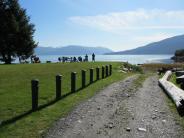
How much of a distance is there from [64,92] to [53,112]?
6.14 metres

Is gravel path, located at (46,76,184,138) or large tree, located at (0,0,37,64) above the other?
large tree, located at (0,0,37,64)

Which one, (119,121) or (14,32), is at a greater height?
(14,32)

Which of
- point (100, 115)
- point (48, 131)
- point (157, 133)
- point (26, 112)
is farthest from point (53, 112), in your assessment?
point (157, 133)

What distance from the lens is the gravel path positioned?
32.1 ft

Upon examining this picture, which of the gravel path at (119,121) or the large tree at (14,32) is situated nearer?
the gravel path at (119,121)

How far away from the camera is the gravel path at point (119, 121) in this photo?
32.1 ft

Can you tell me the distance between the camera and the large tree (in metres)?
56.8

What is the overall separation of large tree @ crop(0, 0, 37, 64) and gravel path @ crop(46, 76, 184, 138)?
143ft

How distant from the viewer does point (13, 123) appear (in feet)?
36.4

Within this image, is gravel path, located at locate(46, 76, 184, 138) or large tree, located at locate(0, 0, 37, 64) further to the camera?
large tree, located at locate(0, 0, 37, 64)

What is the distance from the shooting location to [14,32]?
189ft

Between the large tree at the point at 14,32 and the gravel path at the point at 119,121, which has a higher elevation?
the large tree at the point at 14,32

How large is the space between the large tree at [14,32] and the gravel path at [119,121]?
4372cm

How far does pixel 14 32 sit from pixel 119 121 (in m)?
48.6
